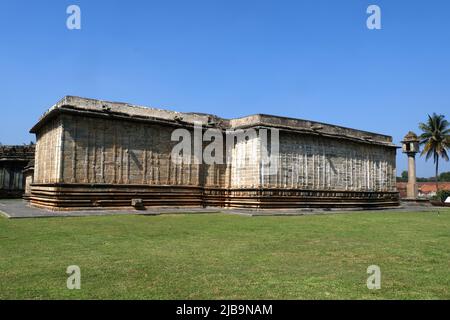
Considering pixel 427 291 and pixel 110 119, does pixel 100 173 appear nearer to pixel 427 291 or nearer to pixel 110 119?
pixel 110 119

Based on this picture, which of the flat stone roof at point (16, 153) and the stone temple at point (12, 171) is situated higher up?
the flat stone roof at point (16, 153)

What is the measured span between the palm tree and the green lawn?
1977 inches

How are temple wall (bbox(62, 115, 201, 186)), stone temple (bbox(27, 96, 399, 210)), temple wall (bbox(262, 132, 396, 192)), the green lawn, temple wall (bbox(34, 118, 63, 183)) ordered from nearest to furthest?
the green lawn → temple wall (bbox(34, 118, 63, 183)) → temple wall (bbox(62, 115, 201, 186)) → stone temple (bbox(27, 96, 399, 210)) → temple wall (bbox(262, 132, 396, 192))

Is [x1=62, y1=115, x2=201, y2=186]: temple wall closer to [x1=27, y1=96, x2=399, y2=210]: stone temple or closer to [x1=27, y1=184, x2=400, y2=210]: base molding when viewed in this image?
[x1=27, y1=96, x2=399, y2=210]: stone temple

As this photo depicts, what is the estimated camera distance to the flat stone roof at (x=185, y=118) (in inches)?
886

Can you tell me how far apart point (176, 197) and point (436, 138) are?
4666cm

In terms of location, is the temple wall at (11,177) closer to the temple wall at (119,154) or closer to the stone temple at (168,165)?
the stone temple at (168,165)

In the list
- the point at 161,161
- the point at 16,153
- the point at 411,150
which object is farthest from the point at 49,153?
the point at 411,150

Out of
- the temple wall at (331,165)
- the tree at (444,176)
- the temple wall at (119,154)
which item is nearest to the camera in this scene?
the temple wall at (119,154)

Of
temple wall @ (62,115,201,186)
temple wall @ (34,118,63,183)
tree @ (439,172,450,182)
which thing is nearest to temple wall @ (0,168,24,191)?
temple wall @ (34,118,63,183)

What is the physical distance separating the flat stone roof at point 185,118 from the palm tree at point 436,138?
103 feet

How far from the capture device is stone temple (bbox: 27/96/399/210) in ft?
72.8

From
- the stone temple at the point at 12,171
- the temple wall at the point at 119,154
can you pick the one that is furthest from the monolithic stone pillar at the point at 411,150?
the stone temple at the point at 12,171

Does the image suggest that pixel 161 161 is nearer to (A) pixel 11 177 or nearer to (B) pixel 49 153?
(B) pixel 49 153
